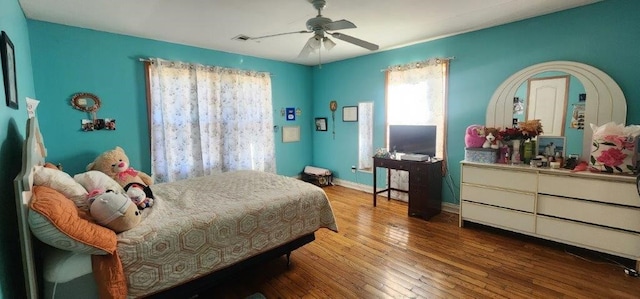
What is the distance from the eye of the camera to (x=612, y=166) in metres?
2.34

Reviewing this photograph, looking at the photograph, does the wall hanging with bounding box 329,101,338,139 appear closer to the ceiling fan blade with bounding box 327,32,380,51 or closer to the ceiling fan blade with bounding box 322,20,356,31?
the ceiling fan blade with bounding box 327,32,380,51

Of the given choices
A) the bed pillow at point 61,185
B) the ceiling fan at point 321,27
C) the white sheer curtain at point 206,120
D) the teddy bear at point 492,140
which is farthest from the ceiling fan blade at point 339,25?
the white sheer curtain at point 206,120

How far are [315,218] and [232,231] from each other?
0.77 meters

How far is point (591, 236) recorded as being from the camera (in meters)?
2.41

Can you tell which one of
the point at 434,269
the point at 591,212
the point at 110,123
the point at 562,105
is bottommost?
the point at 434,269

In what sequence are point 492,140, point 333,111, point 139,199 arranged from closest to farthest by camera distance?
point 139,199 < point 492,140 < point 333,111

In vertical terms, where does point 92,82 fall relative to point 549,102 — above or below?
above

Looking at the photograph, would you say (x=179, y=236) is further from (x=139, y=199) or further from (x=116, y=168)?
(x=116, y=168)

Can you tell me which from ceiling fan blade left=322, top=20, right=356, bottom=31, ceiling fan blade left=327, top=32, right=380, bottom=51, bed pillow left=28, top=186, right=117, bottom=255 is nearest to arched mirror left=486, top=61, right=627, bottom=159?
ceiling fan blade left=327, top=32, right=380, bottom=51

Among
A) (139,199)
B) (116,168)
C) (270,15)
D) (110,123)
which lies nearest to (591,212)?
(270,15)

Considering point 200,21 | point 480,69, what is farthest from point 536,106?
point 200,21

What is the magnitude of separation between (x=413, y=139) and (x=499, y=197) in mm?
1292

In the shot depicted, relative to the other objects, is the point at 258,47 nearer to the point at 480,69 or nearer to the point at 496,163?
the point at 480,69

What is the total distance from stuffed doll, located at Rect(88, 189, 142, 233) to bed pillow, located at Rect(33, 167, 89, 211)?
0.15 feet
